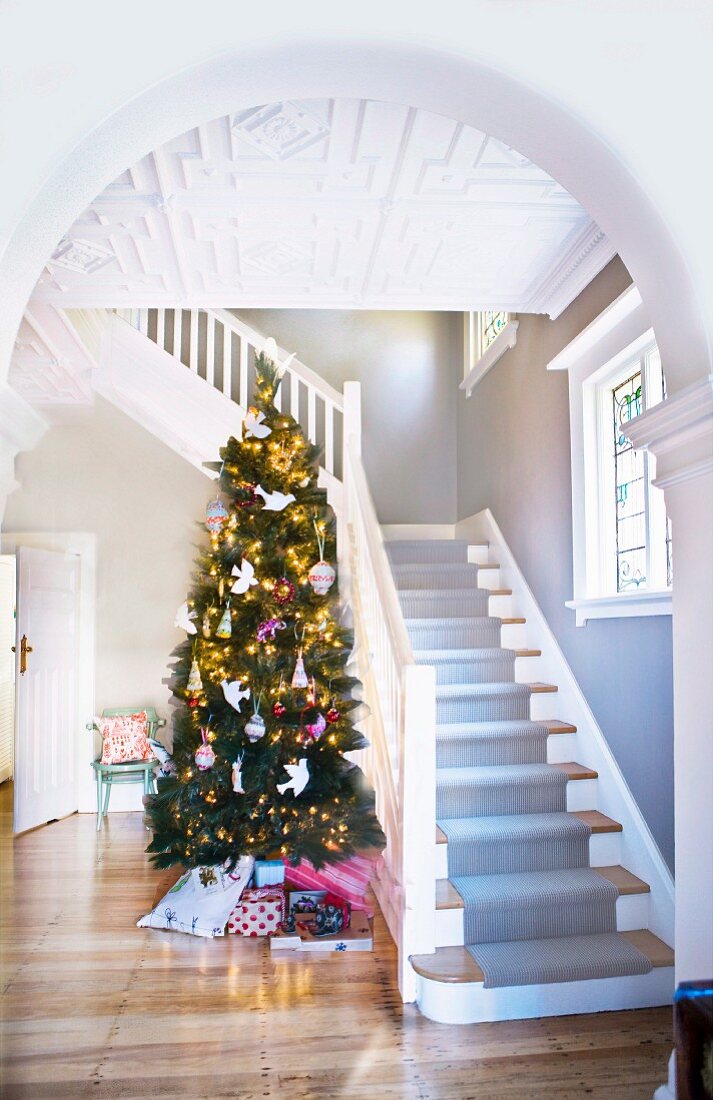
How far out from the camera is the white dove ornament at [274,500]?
144 inches

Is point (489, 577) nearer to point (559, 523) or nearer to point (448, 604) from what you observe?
point (448, 604)

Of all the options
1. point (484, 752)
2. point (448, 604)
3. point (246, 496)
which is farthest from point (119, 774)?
point (484, 752)

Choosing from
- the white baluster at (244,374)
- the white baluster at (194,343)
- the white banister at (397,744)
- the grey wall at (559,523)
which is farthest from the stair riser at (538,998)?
the white baluster at (194,343)

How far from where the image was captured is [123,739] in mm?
4852

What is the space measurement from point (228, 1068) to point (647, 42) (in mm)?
2652

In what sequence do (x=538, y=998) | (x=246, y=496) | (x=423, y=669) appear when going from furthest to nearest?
(x=246, y=496)
(x=423, y=669)
(x=538, y=998)

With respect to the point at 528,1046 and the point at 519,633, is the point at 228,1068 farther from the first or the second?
the point at 519,633

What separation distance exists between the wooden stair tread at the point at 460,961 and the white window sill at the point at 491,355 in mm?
2936

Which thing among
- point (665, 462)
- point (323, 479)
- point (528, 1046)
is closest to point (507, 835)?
point (528, 1046)

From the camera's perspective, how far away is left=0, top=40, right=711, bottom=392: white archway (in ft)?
5.23

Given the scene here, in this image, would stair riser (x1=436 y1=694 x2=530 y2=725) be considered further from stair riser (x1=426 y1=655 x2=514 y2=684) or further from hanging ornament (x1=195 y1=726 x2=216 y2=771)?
hanging ornament (x1=195 y1=726 x2=216 y2=771)

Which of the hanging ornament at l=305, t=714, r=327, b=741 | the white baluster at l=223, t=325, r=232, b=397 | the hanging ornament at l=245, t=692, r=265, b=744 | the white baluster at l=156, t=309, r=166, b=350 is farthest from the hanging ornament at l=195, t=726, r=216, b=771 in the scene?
the white baluster at l=156, t=309, r=166, b=350

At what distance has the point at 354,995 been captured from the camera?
2.53m

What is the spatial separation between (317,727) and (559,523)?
4.77ft
